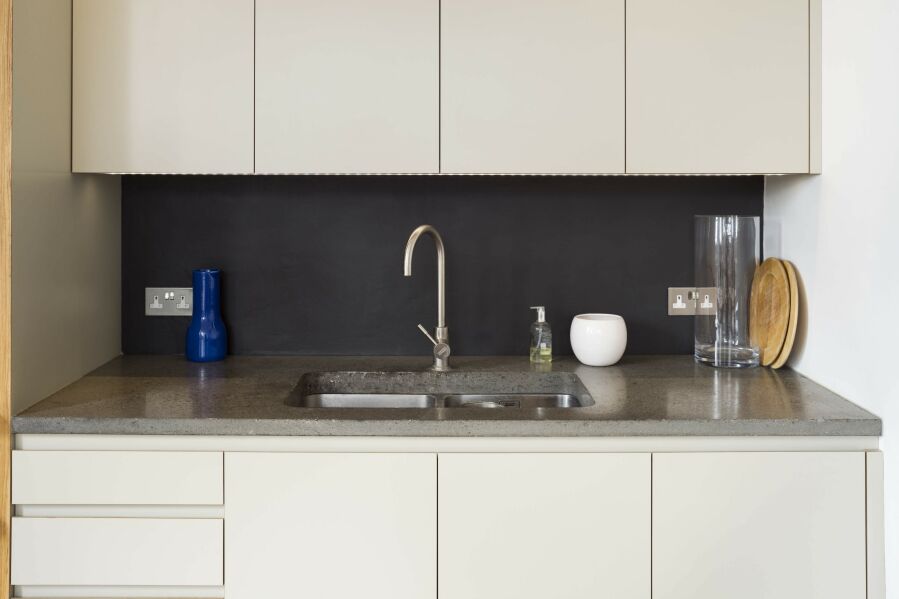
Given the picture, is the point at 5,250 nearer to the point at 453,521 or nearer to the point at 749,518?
the point at 453,521

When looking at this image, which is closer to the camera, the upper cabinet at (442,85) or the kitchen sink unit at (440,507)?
the kitchen sink unit at (440,507)

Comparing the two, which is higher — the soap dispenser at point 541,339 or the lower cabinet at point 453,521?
A: the soap dispenser at point 541,339

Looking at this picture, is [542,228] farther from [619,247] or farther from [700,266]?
[700,266]

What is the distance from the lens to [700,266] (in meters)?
2.65

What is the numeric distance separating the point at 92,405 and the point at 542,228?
1402 millimetres

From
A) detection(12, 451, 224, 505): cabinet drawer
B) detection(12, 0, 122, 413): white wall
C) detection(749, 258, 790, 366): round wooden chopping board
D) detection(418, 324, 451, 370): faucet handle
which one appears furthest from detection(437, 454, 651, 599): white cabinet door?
detection(12, 0, 122, 413): white wall

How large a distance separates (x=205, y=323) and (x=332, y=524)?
0.94m

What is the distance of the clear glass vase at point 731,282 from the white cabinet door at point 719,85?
27cm

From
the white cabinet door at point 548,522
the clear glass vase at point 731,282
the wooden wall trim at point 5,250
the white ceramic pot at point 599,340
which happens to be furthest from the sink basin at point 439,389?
the wooden wall trim at point 5,250

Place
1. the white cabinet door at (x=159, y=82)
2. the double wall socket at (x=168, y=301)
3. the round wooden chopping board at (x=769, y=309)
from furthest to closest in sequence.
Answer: the double wall socket at (x=168, y=301), the round wooden chopping board at (x=769, y=309), the white cabinet door at (x=159, y=82)

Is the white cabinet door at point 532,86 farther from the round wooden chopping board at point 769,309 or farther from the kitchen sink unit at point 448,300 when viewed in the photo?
the round wooden chopping board at point 769,309

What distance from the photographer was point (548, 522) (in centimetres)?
195

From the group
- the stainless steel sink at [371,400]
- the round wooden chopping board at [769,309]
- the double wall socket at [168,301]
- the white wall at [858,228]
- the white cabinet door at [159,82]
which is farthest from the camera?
the double wall socket at [168,301]

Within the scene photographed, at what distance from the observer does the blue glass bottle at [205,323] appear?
2641 mm
